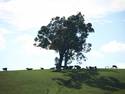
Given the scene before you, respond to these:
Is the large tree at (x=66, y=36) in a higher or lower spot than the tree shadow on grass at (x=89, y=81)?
higher

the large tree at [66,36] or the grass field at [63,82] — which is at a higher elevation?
the large tree at [66,36]

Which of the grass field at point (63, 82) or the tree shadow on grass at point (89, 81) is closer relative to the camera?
the grass field at point (63, 82)

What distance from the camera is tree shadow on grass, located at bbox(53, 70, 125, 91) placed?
3118 inches

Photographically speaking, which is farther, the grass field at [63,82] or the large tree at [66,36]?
the large tree at [66,36]

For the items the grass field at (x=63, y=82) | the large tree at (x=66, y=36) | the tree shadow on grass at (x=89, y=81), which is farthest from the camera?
the large tree at (x=66, y=36)

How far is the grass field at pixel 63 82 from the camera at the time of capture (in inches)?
2776

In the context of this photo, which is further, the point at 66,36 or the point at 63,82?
the point at 66,36

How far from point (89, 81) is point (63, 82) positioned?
7401 mm

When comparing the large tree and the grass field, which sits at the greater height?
the large tree

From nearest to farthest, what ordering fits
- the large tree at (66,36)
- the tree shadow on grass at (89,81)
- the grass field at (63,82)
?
the grass field at (63,82) → the tree shadow on grass at (89,81) → the large tree at (66,36)

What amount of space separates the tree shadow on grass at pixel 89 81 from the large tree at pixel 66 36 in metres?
17.7

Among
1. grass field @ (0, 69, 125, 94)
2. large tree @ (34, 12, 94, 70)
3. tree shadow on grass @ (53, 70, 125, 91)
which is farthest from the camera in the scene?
large tree @ (34, 12, 94, 70)

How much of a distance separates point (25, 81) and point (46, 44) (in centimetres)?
3568

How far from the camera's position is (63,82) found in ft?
260
